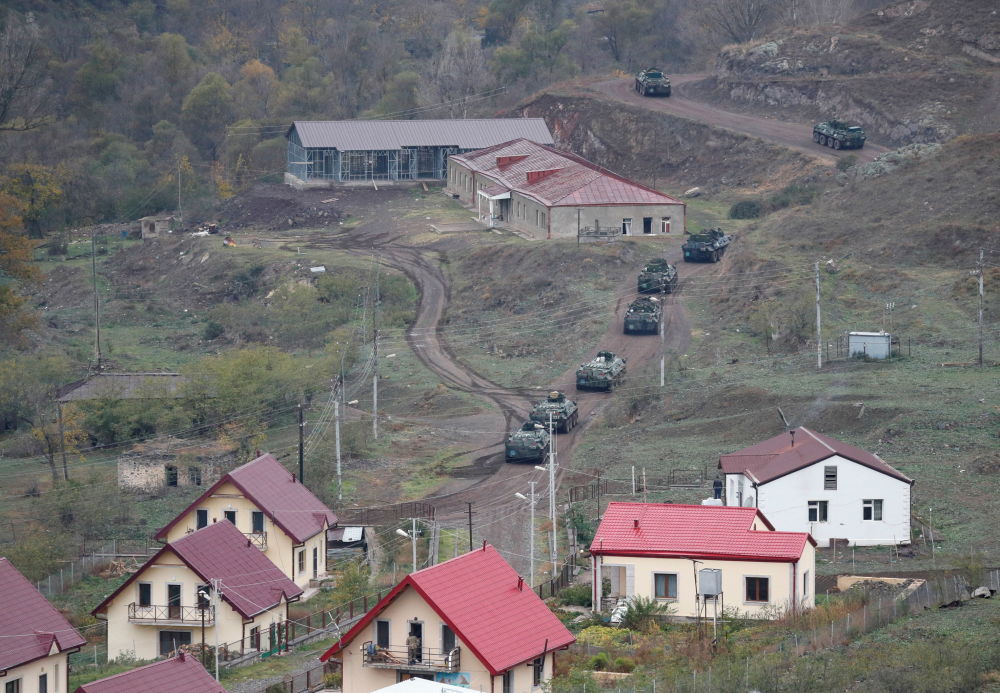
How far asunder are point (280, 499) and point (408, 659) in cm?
1834

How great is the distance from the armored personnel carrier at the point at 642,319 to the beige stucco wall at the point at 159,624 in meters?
33.0

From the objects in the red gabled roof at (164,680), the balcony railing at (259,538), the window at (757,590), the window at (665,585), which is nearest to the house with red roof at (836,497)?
the window at (665,585)

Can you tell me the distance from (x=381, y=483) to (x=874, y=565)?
66.7 ft

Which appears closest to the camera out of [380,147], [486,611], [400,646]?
[400,646]

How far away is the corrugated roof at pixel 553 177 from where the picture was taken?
95.1 meters

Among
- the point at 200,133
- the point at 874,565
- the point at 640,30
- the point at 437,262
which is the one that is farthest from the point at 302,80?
the point at 874,565

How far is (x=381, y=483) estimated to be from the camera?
67.6 m

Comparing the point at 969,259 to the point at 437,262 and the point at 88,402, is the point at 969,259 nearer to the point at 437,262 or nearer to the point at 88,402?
the point at 437,262

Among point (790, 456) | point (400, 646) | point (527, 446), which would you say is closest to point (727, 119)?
point (527, 446)

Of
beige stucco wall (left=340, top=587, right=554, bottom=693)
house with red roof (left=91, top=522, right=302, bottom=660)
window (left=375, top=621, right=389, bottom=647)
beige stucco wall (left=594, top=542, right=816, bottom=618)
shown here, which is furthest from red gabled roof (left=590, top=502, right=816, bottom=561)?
house with red roof (left=91, top=522, right=302, bottom=660)

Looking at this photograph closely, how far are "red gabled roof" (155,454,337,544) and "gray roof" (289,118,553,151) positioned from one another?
186ft

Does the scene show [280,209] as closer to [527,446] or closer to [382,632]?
[527,446]

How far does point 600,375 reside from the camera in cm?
7544

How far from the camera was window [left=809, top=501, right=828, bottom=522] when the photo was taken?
187ft
